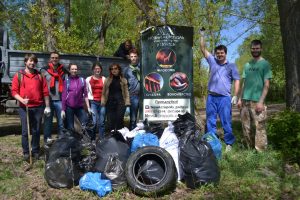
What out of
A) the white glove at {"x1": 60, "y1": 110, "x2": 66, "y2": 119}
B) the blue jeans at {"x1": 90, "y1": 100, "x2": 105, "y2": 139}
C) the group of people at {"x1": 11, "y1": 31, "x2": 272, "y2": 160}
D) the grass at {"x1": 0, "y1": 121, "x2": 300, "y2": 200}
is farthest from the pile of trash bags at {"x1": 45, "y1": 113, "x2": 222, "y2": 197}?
the blue jeans at {"x1": 90, "y1": 100, "x2": 105, "y2": 139}

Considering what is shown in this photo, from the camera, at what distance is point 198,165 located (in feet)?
15.9

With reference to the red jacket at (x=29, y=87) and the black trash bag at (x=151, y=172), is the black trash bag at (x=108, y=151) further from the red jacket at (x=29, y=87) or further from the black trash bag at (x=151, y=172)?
the red jacket at (x=29, y=87)

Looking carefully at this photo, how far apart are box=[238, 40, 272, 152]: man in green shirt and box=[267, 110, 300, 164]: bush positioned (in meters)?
0.24

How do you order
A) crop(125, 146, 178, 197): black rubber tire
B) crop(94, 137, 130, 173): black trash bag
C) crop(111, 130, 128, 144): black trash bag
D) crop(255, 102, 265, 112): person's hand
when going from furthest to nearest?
1. crop(255, 102, 265, 112): person's hand
2. crop(111, 130, 128, 144): black trash bag
3. crop(94, 137, 130, 173): black trash bag
4. crop(125, 146, 178, 197): black rubber tire

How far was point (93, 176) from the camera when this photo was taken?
490 centimetres

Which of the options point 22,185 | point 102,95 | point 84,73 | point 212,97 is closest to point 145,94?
point 102,95

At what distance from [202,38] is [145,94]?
1570 millimetres

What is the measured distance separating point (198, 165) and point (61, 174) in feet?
6.07

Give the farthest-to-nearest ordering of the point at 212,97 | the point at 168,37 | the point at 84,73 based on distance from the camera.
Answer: the point at 84,73 → the point at 168,37 → the point at 212,97

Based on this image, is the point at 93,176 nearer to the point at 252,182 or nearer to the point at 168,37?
the point at 252,182

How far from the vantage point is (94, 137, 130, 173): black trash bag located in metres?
5.07

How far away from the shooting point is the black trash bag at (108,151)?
16.6 ft

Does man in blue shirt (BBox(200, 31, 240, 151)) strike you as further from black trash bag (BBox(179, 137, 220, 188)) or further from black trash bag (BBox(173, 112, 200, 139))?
black trash bag (BBox(179, 137, 220, 188))

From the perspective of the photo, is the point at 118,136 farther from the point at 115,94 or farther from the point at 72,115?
the point at 72,115
